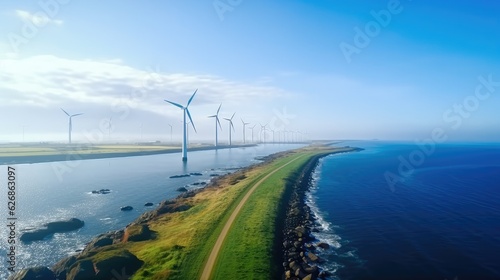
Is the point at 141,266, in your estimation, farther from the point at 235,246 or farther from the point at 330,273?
the point at 330,273

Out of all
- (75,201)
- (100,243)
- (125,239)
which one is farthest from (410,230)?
(75,201)

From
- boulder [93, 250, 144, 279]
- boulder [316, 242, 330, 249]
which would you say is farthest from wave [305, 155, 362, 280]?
boulder [93, 250, 144, 279]

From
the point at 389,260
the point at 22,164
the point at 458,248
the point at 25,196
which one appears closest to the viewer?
the point at 389,260

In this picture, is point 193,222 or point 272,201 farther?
point 272,201

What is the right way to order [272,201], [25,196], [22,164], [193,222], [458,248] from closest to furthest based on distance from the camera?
[458,248], [193,222], [272,201], [25,196], [22,164]

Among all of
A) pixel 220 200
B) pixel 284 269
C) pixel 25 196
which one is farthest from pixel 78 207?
pixel 284 269

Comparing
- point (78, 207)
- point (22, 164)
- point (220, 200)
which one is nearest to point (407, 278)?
point (220, 200)

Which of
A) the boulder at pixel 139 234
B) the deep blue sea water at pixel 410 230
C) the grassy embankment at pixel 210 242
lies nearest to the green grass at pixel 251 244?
the grassy embankment at pixel 210 242

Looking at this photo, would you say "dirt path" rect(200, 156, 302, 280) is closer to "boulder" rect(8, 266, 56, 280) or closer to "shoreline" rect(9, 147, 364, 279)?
"shoreline" rect(9, 147, 364, 279)
